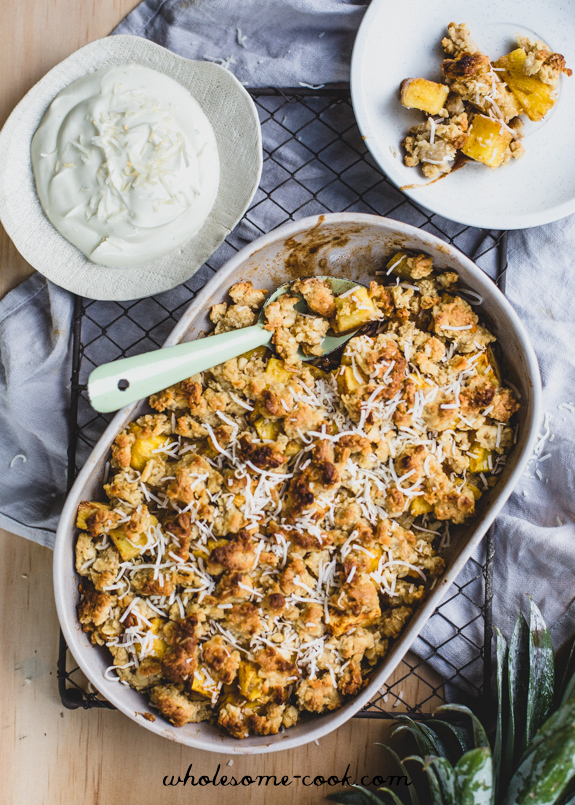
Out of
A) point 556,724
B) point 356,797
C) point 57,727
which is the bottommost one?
point 57,727

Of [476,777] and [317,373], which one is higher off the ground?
[317,373]

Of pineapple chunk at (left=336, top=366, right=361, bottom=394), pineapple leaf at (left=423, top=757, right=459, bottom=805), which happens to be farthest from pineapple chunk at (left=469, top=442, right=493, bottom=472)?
pineapple leaf at (left=423, top=757, right=459, bottom=805)

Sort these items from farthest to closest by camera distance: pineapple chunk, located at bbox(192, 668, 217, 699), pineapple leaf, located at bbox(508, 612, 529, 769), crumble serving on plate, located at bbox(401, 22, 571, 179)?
crumble serving on plate, located at bbox(401, 22, 571, 179) < pineapple leaf, located at bbox(508, 612, 529, 769) < pineapple chunk, located at bbox(192, 668, 217, 699)

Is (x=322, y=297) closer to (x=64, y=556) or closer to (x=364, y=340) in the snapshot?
(x=364, y=340)

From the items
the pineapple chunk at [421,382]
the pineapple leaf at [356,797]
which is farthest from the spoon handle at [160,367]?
the pineapple leaf at [356,797]

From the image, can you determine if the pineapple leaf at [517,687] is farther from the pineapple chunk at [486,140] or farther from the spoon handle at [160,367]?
the pineapple chunk at [486,140]

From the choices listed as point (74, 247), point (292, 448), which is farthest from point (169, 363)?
point (74, 247)

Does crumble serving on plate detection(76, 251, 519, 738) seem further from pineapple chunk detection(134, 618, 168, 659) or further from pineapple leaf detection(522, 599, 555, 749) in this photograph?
pineapple leaf detection(522, 599, 555, 749)

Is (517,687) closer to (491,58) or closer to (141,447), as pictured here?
(141,447)
